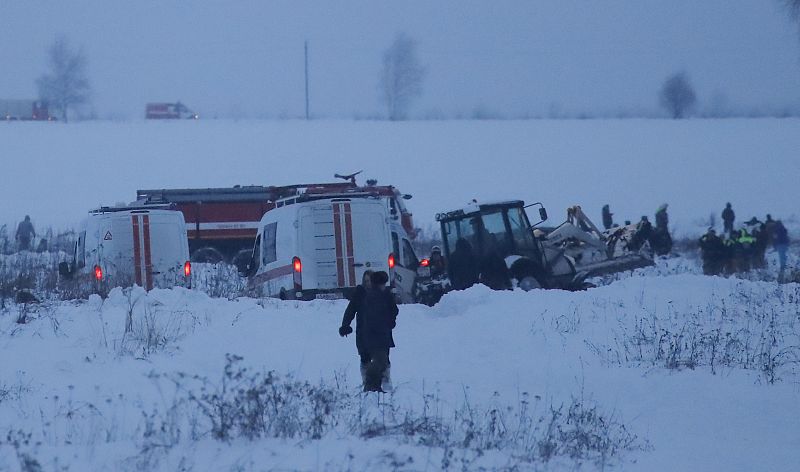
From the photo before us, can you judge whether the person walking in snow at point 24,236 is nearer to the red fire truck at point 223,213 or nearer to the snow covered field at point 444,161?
the red fire truck at point 223,213

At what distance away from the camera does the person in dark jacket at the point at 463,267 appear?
870 inches

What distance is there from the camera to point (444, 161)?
2361 inches

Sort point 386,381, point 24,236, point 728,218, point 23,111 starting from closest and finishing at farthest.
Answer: point 386,381 → point 24,236 → point 728,218 → point 23,111

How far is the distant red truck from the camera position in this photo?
Result: 79750 millimetres

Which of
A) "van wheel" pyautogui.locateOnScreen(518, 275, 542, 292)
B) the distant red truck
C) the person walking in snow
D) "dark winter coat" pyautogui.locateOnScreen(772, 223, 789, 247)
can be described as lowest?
"van wheel" pyautogui.locateOnScreen(518, 275, 542, 292)

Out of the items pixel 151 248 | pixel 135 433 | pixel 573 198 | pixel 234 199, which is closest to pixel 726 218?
pixel 573 198

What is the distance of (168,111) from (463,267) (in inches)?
2488

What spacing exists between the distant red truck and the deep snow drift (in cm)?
6415

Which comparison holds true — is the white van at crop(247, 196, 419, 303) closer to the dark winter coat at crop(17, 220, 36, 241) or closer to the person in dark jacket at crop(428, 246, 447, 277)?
the person in dark jacket at crop(428, 246, 447, 277)

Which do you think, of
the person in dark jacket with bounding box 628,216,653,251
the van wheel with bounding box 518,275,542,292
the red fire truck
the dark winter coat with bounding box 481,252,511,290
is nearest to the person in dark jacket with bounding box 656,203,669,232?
the person in dark jacket with bounding box 628,216,653,251

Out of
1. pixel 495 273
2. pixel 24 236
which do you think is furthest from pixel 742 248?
pixel 24 236

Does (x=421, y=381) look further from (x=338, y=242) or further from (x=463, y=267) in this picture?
(x=463, y=267)

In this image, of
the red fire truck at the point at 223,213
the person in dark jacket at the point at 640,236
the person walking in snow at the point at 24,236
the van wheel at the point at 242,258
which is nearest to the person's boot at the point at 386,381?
the van wheel at the point at 242,258

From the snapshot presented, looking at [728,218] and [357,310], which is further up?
[728,218]
